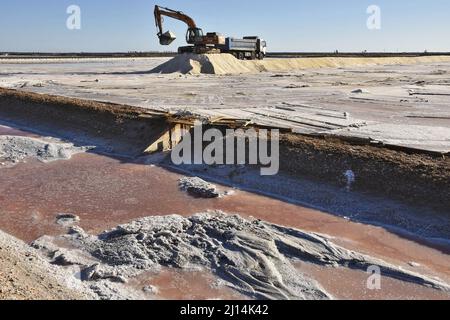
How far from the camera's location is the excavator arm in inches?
1278

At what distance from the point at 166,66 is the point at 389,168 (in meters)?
28.2

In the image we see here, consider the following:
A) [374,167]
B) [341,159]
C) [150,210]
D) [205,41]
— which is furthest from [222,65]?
[150,210]

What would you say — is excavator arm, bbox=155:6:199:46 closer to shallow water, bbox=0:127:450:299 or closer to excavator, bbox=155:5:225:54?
excavator, bbox=155:5:225:54

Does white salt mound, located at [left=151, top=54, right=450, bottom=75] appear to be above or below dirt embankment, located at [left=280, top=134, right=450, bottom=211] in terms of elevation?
above

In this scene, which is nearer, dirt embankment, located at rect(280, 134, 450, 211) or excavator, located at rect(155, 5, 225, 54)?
→ dirt embankment, located at rect(280, 134, 450, 211)

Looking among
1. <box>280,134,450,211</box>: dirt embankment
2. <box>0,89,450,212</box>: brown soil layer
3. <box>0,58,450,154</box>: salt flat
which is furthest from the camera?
<box>0,58,450,154</box>: salt flat

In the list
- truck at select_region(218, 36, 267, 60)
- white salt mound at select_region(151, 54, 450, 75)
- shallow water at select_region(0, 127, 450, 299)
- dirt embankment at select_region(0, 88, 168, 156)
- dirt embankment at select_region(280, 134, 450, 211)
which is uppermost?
truck at select_region(218, 36, 267, 60)

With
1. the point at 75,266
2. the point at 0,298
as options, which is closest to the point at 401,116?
the point at 75,266

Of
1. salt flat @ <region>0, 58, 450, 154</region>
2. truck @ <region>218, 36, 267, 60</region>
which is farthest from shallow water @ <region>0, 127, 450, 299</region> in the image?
truck @ <region>218, 36, 267, 60</region>

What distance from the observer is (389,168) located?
8.55 meters

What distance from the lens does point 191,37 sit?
35406 mm

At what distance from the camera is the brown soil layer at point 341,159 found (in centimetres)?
794

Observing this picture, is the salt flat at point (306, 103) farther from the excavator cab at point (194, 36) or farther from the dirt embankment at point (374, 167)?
the excavator cab at point (194, 36)

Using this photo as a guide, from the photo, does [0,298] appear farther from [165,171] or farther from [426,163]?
[426,163]
